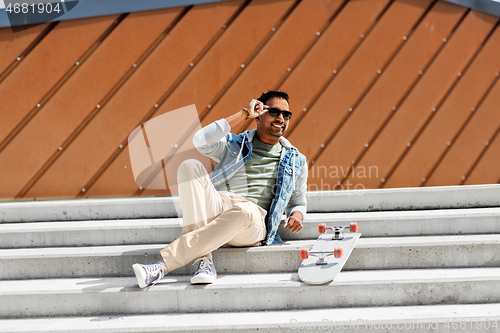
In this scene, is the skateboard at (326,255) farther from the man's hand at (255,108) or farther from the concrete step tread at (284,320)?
the man's hand at (255,108)

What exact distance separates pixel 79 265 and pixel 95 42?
2.01m

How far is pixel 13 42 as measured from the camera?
127 inches

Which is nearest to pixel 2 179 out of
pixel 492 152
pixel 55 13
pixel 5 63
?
pixel 5 63

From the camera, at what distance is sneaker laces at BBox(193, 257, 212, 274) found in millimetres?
1862

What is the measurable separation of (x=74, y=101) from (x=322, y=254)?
2.48 m

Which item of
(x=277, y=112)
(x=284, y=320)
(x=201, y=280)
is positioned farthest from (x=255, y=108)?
(x=284, y=320)

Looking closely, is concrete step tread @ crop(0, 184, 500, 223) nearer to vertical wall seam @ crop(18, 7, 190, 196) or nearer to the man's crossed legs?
vertical wall seam @ crop(18, 7, 190, 196)

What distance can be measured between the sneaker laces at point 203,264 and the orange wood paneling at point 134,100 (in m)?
1.73

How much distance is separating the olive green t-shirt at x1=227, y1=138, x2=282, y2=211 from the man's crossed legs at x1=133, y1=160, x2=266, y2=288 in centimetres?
10

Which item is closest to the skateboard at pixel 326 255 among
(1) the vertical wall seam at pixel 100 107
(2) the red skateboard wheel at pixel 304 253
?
(2) the red skateboard wheel at pixel 304 253

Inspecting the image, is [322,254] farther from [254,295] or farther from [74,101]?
[74,101]

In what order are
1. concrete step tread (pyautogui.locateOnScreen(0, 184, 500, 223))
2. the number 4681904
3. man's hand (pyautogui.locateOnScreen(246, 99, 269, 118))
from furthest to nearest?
1. the number 4681904
2. concrete step tread (pyautogui.locateOnScreen(0, 184, 500, 223))
3. man's hand (pyautogui.locateOnScreen(246, 99, 269, 118))

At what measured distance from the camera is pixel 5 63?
3.22m

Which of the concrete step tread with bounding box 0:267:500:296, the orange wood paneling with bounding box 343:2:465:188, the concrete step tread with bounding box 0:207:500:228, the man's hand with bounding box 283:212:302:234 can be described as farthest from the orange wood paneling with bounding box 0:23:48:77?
the orange wood paneling with bounding box 343:2:465:188
